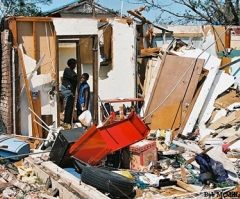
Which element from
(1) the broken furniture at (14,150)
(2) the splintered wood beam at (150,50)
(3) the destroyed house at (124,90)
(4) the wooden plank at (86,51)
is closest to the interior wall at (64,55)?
(3) the destroyed house at (124,90)

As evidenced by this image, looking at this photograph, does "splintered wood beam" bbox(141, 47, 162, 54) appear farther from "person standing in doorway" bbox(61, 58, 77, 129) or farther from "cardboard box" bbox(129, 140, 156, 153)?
"cardboard box" bbox(129, 140, 156, 153)

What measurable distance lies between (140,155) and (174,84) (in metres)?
3.82

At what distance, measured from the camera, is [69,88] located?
1059 centimetres

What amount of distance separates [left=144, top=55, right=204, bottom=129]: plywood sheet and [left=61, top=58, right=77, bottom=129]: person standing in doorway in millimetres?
1909

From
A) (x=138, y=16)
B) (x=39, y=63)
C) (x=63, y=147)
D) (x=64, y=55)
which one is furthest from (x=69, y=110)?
(x=64, y=55)

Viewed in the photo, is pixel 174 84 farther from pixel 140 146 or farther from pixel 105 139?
pixel 105 139

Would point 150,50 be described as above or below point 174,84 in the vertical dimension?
above

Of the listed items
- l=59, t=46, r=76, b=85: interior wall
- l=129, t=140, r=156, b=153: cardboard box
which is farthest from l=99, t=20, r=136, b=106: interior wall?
l=59, t=46, r=76, b=85: interior wall

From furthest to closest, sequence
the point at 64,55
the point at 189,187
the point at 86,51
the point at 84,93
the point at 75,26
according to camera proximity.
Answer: the point at 64,55
the point at 86,51
the point at 84,93
the point at 75,26
the point at 189,187

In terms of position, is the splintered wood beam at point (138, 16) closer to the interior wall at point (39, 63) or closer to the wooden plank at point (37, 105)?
the interior wall at point (39, 63)

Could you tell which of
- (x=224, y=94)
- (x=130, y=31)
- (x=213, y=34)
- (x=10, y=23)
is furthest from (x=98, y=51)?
(x=213, y=34)

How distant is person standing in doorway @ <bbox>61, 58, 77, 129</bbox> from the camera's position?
34.6 ft

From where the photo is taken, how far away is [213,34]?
1493 cm

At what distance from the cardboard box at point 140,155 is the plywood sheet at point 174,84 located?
9.66ft
